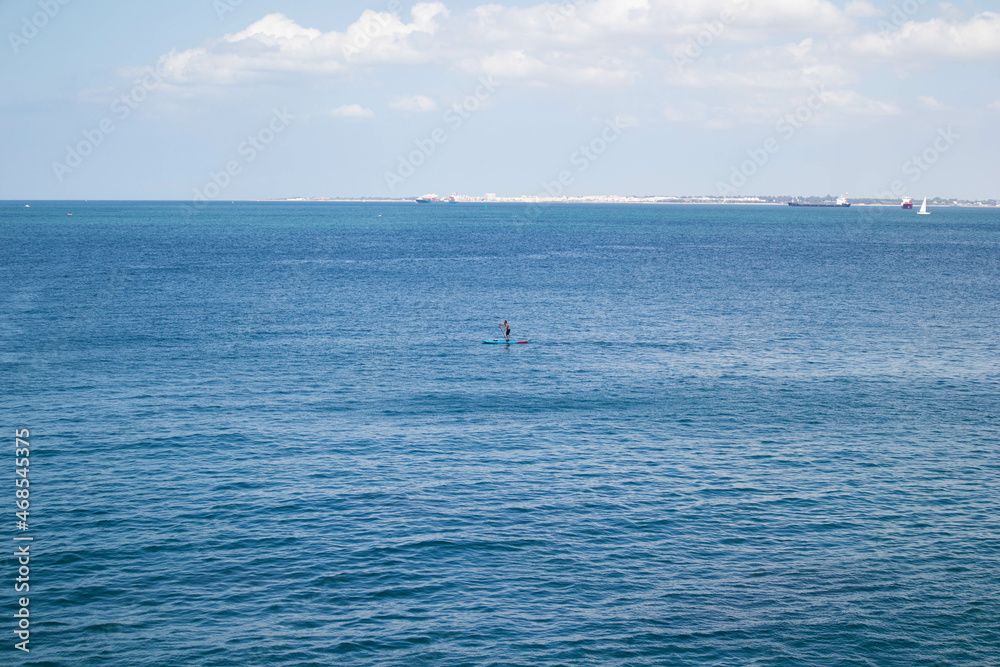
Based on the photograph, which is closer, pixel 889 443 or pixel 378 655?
pixel 378 655

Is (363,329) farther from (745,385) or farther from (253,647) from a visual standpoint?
(253,647)

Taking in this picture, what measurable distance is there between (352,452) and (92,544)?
17.8 metres

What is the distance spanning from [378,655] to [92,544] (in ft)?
61.1

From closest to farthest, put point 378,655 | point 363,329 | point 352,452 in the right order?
point 378,655 < point 352,452 < point 363,329

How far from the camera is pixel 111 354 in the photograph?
84.9 meters

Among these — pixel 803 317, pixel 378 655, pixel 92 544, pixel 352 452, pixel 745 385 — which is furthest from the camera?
pixel 803 317

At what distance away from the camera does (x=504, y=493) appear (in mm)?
51344

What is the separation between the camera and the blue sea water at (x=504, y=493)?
36750mm

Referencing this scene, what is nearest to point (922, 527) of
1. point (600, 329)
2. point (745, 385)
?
point (745, 385)

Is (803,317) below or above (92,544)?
above

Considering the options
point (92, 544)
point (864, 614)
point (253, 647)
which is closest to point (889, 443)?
point (864, 614)

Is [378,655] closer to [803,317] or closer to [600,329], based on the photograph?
[600,329]

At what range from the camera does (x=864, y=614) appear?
3816 centimetres

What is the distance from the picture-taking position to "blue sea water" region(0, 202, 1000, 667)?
1447 inches
